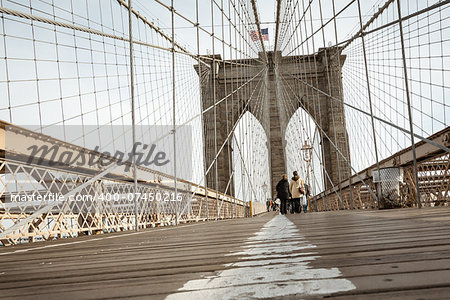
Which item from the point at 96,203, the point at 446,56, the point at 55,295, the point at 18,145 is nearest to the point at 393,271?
the point at 55,295

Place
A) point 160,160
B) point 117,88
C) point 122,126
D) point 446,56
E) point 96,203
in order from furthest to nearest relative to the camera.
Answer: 1. point 160,160
2. point 117,88
3. point 122,126
4. point 446,56
5. point 96,203

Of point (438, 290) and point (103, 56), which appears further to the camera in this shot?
point (103, 56)

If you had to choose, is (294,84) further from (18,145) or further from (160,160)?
(18,145)

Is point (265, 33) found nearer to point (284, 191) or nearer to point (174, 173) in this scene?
point (284, 191)

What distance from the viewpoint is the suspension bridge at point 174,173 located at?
61cm

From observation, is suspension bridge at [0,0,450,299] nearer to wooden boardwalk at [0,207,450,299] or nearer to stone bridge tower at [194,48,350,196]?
wooden boardwalk at [0,207,450,299]

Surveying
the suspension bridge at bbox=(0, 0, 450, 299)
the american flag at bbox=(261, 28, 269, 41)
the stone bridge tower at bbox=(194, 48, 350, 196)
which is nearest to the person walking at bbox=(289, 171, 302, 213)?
the suspension bridge at bbox=(0, 0, 450, 299)

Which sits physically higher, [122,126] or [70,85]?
[70,85]

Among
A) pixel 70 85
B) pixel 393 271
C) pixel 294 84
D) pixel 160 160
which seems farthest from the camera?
pixel 294 84

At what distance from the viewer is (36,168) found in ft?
13.5

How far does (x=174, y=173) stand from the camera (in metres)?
4.52

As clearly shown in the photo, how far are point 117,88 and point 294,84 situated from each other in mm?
10397

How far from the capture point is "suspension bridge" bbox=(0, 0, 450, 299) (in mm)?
614

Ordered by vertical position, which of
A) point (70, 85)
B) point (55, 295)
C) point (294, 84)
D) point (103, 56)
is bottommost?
point (55, 295)
